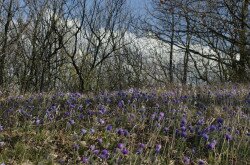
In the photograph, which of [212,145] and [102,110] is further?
[102,110]

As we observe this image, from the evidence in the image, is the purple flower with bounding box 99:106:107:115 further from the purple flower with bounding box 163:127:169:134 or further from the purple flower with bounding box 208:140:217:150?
the purple flower with bounding box 208:140:217:150

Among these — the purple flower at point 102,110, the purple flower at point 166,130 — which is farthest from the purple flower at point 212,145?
the purple flower at point 102,110

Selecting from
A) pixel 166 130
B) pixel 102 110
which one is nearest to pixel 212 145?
pixel 166 130

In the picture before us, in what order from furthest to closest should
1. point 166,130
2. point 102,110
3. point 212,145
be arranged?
point 102,110
point 166,130
point 212,145

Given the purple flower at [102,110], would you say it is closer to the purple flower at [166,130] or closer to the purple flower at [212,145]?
the purple flower at [166,130]

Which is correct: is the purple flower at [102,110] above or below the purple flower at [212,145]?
above

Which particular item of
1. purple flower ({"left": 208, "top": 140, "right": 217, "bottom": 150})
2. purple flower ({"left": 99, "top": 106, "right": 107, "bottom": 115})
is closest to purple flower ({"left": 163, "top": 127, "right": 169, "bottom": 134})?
purple flower ({"left": 208, "top": 140, "right": 217, "bottom": 150})

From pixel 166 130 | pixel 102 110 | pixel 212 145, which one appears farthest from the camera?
pixel 102 110

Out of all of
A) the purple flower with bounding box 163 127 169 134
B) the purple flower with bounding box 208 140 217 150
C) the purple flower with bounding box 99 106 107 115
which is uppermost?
the purple flower with bounding box 99 106 107 115

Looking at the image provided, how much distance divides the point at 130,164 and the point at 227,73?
68.6 ft

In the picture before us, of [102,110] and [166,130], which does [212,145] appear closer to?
[166,130]

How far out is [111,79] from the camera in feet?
102

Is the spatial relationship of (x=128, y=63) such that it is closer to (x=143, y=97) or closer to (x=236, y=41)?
(x=236, y=41)

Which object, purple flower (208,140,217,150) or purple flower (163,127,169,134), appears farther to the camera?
purple flower (163,127,169,134)
